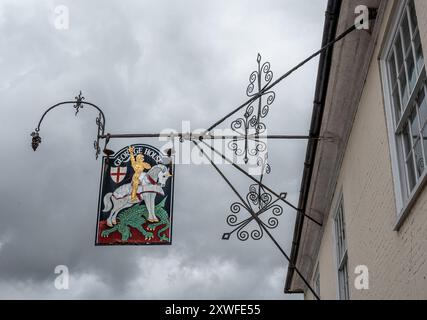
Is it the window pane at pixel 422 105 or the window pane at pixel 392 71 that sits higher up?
the window pane at pixel 392 71

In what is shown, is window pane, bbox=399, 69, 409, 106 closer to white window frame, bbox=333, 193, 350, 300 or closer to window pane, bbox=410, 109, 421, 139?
window pane, bbox=410, 109, 421, 139

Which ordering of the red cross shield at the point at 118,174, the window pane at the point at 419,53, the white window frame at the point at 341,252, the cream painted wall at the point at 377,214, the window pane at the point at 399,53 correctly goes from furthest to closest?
the white window frame at the point at 341,252
the red cross shield at the point at 118,174
the window pane at the point at 399,53
the window pane at the point at 419,53
the cream painted wall at the point at 377,214

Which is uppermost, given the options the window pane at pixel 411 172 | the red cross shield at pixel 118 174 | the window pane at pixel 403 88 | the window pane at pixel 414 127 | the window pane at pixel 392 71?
the window pane at pixel 392 71

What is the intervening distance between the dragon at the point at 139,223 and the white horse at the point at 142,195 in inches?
1.8

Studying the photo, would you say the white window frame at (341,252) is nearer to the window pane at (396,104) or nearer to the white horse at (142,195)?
the window pane at (396,104)

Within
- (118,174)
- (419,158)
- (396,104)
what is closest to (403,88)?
(396,104)

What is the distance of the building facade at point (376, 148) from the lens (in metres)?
5.59

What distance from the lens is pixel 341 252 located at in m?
9.73

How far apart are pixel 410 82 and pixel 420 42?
43 cm

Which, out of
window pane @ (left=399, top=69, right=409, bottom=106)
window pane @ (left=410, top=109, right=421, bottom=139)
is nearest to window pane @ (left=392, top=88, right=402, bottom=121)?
window pane @ (left=399, top=69, right=409, bottom=106)

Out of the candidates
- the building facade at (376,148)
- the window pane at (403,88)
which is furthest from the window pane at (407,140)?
the window pane at (403,88)

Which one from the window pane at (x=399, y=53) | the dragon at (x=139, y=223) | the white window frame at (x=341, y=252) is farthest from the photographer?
the white window frame at (x=341, y=252)

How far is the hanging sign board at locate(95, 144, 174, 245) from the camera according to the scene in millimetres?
6828

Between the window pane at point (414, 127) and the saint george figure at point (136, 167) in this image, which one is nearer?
the window pane at point (414, 127)
